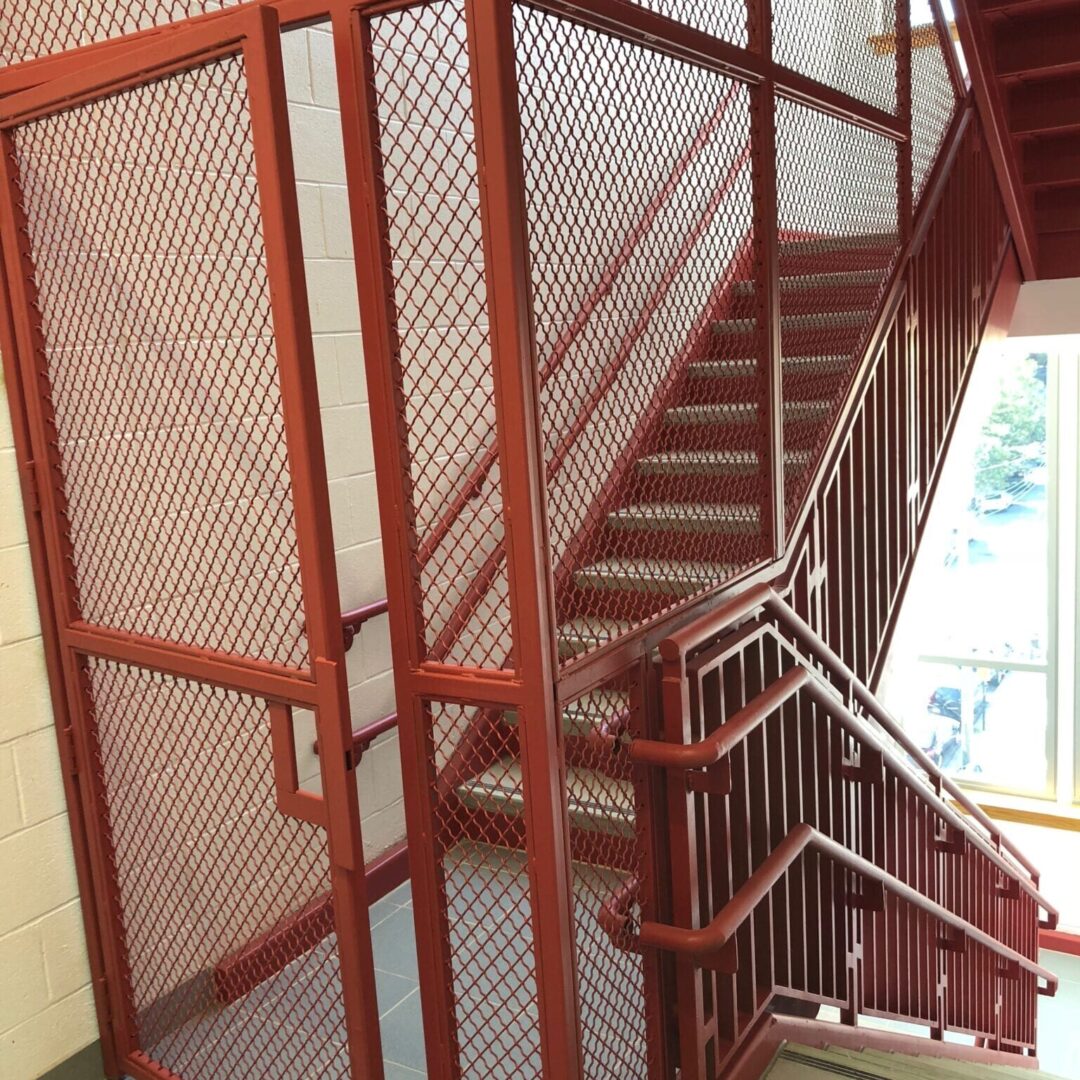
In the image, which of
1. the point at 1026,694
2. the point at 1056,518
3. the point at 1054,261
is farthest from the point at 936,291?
the point at 1026,694

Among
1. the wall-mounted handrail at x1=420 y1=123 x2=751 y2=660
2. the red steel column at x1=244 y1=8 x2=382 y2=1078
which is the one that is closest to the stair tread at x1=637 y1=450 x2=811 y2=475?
the wall-mounted handrail at x1=420 y1=123 x2=751 y2=660

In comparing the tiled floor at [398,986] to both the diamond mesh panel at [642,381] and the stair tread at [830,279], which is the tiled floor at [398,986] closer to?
the diamond mesh panel at [642,381]

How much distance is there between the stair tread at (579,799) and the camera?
192cm

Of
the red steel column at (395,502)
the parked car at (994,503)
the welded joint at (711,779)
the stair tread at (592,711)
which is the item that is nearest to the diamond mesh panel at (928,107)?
the stair tread at (592,711)

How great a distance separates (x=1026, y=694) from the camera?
788 cm

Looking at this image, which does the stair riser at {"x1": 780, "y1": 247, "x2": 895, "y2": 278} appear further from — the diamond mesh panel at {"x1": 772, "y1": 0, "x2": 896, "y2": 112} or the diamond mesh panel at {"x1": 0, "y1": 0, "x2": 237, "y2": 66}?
the diamond mesh panel at {"x1": 0, "y1": 0, "x2": 237, "y2": 66}

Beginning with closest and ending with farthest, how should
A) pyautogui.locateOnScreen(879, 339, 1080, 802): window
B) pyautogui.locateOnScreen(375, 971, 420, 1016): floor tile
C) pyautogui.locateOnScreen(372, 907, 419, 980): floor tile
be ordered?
pyautogui.locateOnScreen(375, 971, 420, 1016): floor tile < pyautogui.locateOnScreen(372, 907, 419, 980): floor tile < pyautogui.locateOnScreen(879, 339, 1080, 802): window

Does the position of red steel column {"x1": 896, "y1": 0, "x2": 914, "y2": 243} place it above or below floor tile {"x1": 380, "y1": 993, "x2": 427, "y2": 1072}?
above

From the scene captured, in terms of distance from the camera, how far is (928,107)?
395 centimetres

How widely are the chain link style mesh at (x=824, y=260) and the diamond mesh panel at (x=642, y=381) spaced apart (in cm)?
15

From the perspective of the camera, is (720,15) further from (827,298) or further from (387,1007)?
(387,1007)

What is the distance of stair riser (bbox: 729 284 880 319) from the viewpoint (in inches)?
137

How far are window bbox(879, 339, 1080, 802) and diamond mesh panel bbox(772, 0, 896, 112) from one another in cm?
416

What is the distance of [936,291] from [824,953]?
239 cm
